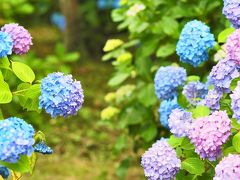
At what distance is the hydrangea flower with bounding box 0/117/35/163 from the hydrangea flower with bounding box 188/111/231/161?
52cm

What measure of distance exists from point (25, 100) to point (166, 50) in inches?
48.4

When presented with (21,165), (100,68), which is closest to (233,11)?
(21,165)

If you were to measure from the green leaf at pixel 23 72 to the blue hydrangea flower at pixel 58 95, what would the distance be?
0.12m

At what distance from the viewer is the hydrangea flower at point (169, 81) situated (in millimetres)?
2594

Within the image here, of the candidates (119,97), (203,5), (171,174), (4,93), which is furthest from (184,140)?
(119,97)

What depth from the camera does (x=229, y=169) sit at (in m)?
1.82

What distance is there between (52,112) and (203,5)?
56.3 inches

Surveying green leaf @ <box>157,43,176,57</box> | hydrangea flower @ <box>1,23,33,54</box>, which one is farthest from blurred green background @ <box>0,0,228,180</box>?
hydrangea flower @ <box>1,23,33,54</box>

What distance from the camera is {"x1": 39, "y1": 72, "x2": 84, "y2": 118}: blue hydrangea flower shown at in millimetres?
2033

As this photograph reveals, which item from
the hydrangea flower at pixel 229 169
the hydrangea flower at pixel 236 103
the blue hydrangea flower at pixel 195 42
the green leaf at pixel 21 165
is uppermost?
the blue hydrangea flower at pixel 195 42

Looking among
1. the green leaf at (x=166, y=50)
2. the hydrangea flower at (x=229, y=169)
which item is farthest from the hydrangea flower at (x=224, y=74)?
the green leaf at (x=166, y=50)

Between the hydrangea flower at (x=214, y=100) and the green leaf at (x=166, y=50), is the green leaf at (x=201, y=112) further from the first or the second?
the green leaf at (x=166, y=50)

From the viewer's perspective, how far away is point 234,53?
2.09 m

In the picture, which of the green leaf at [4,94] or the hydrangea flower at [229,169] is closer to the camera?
the hydrangea flower at [229,169]
